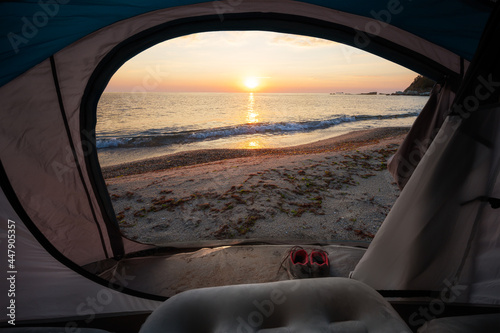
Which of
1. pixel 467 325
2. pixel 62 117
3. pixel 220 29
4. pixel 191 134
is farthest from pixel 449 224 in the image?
pixel 191 134

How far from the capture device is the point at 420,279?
6.39 feet

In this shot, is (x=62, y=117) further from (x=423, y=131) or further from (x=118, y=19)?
(x=423, y=131)

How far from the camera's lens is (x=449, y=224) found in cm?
179

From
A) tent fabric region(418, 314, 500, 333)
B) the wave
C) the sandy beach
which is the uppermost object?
the wave

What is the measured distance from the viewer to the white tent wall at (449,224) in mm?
1639

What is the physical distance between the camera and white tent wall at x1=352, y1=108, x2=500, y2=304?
1639mm

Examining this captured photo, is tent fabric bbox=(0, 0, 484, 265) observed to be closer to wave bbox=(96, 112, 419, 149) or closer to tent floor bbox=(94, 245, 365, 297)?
tent floor bbox=(94, 245, 365, 297)

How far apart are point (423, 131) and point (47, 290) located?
12.8 feet

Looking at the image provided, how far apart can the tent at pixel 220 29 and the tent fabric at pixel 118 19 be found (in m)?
0.01

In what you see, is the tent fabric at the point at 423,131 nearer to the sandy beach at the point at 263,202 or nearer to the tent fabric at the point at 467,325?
the sandy beach at the point at 263,202

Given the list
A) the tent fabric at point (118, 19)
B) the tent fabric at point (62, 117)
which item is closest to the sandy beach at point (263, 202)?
the tent fabric at point (62, 117)

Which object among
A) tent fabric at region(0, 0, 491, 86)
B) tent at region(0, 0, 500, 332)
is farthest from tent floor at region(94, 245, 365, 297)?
tent fabric at region(0, 0, 491, 86)

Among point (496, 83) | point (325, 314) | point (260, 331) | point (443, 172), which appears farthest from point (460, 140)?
point (260, 331)

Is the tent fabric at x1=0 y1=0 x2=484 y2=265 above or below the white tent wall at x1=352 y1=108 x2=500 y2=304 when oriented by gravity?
above
